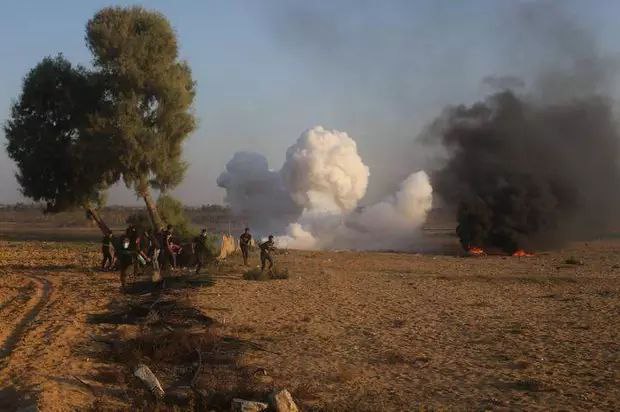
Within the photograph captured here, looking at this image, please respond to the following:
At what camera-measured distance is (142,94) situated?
1086 inches

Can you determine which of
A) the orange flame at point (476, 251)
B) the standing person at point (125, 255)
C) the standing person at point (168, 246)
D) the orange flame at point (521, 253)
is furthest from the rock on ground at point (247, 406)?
the orange flame at point (521, 253)

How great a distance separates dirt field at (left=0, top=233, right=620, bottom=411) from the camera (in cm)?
870

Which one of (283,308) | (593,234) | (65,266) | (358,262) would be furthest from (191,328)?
(593,234)

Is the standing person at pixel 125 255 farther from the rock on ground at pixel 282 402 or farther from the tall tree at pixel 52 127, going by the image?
the rock on ground at pixel 282 402

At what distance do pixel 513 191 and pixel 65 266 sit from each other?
102ft

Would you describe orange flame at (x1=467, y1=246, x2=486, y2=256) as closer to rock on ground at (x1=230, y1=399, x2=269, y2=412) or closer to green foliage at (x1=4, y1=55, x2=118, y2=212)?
green foliage at (x1=4, y1=55, x2=118, y2=212)

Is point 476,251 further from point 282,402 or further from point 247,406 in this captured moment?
point 247,406

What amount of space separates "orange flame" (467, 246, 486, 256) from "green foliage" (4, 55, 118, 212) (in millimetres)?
24594

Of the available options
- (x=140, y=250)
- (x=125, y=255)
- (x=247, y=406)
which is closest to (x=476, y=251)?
(x=140, y=250)

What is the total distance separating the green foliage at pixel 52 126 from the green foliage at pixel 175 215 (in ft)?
13.4

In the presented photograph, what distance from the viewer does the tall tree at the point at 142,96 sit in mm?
26625

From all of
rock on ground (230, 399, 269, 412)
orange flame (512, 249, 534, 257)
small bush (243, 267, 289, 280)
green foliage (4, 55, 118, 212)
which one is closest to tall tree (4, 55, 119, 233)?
green foliage (4, 55, 118, 212)

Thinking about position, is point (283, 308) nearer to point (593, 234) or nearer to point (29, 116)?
point (29, 116)

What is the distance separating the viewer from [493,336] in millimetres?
12945
